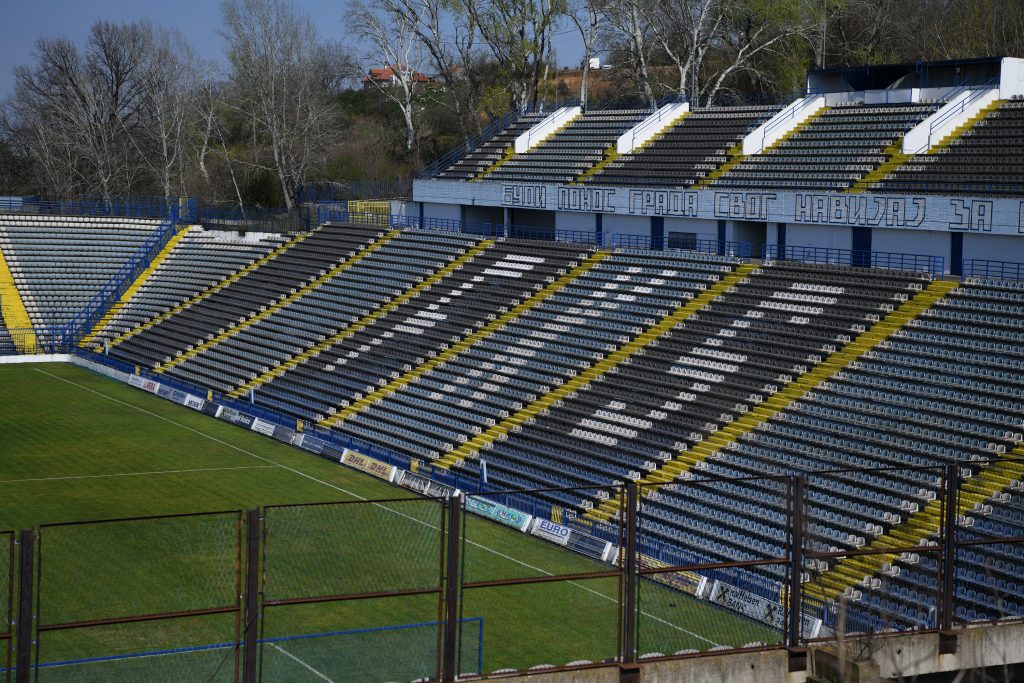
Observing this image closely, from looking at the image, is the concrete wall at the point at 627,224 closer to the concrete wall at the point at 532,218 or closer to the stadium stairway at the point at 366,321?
the concrete wall at the point at 532,218

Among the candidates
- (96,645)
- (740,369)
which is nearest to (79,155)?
(740,369)

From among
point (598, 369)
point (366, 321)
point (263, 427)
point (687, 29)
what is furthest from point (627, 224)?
point (687, 29)

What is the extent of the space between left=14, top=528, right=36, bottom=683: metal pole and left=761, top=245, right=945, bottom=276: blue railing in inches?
949

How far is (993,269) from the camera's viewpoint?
3119 centimetres

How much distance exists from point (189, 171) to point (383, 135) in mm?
12834

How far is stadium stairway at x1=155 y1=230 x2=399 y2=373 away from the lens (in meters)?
44.5

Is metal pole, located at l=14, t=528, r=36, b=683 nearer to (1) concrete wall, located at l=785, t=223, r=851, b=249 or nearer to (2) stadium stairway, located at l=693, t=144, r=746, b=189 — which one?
(1) concrete wall, located at l=785, t=223, r=851, b=249

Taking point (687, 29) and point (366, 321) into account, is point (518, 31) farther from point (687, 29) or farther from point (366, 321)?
point (366, 321)

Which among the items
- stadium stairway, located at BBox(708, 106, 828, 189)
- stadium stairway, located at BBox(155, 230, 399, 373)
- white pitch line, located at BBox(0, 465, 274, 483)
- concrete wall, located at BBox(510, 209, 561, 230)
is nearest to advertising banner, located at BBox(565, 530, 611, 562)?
white pitch line, located at BBox(0, 465, 274, 483)

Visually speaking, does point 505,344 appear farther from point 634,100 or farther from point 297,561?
point 634,100

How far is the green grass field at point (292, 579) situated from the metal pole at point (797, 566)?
4326 millimetres

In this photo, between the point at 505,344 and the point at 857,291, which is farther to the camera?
the point at 505,344

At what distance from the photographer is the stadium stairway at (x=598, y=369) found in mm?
31297

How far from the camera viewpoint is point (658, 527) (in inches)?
996
